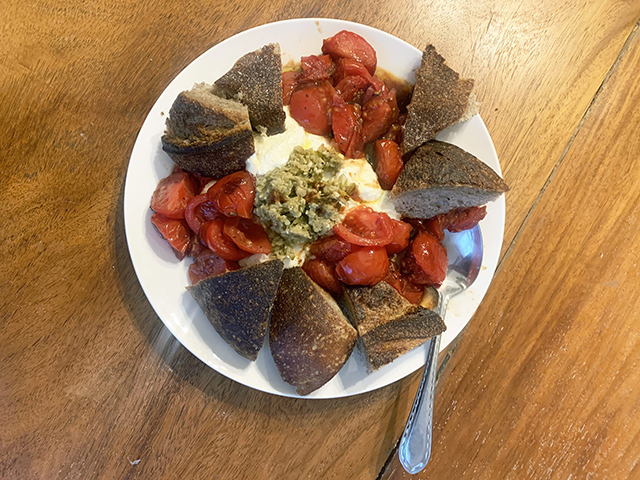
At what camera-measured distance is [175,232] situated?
187 centimetres

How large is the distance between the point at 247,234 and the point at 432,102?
1091 millimetres

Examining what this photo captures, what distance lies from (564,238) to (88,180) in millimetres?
2662

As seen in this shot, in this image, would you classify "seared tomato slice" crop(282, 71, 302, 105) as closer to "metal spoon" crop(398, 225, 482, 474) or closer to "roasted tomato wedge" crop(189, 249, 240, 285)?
"roasted tomato wedge" crop(189, 249, 240, 285)

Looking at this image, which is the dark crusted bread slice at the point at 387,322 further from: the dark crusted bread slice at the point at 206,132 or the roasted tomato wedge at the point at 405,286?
the dark crusted bread slice at the point at 206,132

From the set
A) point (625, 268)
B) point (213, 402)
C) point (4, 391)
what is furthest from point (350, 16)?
point (4, 391)

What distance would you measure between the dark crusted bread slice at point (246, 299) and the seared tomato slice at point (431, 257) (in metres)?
0.68

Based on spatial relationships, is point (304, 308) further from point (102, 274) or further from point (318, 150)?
point (102, 274)

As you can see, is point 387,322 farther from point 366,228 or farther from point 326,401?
point 326,401

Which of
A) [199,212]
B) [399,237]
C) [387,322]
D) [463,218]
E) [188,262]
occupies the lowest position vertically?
[188,262]

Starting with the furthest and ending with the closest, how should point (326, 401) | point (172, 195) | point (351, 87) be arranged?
point (326, 401)
point (351, 87)
point (172, 195)

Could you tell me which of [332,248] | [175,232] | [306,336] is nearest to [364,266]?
[332,248]

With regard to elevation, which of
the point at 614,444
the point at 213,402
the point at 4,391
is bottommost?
the point at 4,391

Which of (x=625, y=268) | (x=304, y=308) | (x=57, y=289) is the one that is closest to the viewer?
(x=304, y=308)

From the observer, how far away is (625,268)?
2.23 meters
